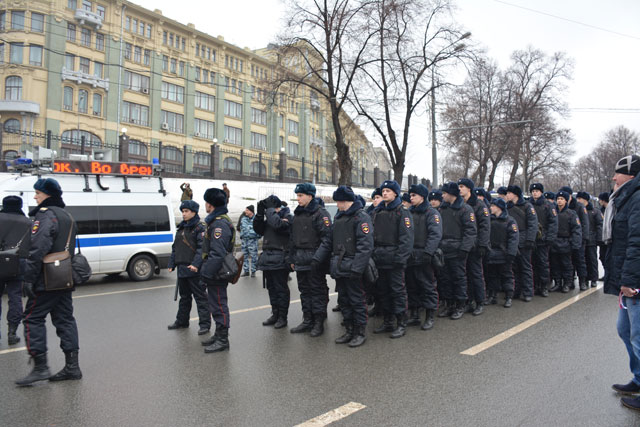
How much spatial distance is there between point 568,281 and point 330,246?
243 inches

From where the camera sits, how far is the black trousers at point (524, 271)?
28.5 ft

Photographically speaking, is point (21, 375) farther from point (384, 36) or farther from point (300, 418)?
point (384, 36)

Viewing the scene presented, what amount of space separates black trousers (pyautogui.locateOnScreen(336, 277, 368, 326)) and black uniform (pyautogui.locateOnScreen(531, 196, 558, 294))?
497 centimetres

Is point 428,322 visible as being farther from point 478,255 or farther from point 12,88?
point 12,88

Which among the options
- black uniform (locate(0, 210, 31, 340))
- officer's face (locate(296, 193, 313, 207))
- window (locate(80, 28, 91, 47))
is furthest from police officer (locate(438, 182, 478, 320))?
window (locate(80, 28, 91, 47))

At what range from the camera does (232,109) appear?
49.3m

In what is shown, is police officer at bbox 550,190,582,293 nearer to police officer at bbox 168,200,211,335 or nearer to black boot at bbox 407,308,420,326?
black boot at bbox 407,308,420,326

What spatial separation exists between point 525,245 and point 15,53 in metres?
37.8

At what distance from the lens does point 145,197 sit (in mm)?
11219

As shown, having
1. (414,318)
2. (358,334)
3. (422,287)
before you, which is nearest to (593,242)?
(422,287)

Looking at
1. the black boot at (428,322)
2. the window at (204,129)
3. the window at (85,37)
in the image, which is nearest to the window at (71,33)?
the window at (85,37)

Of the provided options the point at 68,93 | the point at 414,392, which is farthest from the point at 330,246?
the point at 68,93

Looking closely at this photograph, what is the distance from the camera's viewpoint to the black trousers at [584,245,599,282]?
34.1 feet

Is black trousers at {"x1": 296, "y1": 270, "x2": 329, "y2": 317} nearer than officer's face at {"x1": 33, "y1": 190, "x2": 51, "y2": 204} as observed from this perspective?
No
